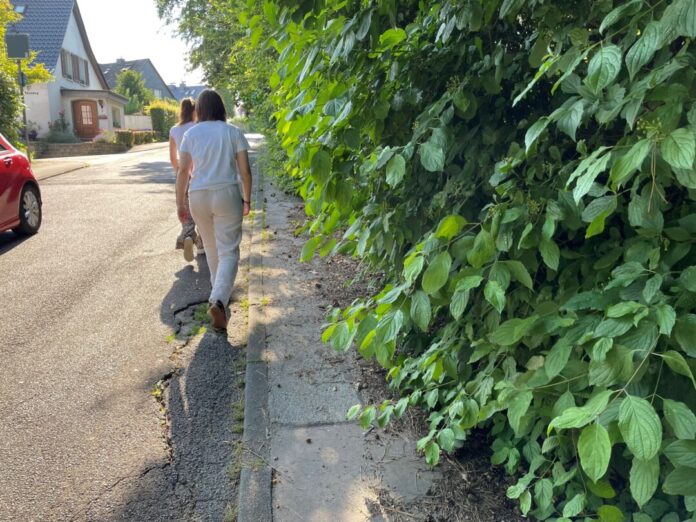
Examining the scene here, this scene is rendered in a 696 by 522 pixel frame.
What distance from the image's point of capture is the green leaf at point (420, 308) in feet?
6.52

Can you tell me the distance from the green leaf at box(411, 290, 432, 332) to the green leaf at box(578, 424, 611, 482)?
2.10 ft

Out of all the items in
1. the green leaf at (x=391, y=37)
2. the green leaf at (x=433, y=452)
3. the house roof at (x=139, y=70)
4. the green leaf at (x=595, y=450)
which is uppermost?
the house roof at (x=139, y=70)

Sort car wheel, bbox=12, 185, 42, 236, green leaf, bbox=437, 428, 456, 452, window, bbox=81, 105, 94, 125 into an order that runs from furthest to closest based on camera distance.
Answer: window, bbox=81, 105, 94, 125, car wheel, bbox=12, 185, 42, 236, green leaf, bbox=437, 428, 456, 452

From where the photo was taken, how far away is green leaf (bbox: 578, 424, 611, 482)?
1427mm

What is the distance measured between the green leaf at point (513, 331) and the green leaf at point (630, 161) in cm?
69

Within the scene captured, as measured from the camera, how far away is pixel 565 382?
1883 millimetres

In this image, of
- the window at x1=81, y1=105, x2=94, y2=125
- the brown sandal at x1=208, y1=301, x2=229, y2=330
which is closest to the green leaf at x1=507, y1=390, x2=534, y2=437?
the brown sandal at x1=208, y1=301, x2=229, y2=330

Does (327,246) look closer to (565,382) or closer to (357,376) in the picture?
(565,382)

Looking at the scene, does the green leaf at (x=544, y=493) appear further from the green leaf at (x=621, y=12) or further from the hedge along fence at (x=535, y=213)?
the green leaf at (x=621, y=12)

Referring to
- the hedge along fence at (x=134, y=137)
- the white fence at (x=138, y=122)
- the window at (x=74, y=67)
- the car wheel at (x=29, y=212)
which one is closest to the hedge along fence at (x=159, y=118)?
the hedge along fence at (x=134, y=137)

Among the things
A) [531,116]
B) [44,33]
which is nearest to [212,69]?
[44,33]

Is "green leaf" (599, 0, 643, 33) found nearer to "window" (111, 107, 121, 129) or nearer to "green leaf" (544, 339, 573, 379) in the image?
"green leaf" (544, 339, 573, 379)

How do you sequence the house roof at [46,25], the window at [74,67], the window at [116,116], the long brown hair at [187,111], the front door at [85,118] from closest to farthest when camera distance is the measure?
the long brown hair at [187,111]
the house roof at [46,25]
the window at [74,67]
the front door at [85,118]
the window at [116,116]

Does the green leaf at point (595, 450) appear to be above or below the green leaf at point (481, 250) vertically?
below
